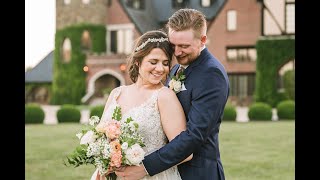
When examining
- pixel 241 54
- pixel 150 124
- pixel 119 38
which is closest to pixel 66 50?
pixel 119 38

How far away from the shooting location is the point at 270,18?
123ft

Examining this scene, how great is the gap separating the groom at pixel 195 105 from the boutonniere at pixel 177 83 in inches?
1.1

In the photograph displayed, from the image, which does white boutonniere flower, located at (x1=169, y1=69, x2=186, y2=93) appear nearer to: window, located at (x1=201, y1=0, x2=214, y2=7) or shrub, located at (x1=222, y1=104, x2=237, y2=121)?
shrub, located at (x1=222, y1=104, x2=237, y2=121)

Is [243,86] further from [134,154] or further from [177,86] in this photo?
[134,154]

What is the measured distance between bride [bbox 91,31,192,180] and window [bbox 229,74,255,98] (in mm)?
33115

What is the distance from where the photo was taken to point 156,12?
42125mm

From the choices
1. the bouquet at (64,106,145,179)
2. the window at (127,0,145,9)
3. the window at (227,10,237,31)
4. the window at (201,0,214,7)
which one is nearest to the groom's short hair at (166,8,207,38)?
the bouquet at (64,106,145,179)

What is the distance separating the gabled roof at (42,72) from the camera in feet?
137

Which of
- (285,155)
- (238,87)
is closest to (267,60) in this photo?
(238,87)

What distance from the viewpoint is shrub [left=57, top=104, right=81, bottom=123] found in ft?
78.5

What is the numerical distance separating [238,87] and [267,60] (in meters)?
3.07

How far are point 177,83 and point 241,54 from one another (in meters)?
34.1

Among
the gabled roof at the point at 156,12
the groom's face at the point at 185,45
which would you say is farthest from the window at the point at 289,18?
the groom's face at the point at 185,45
